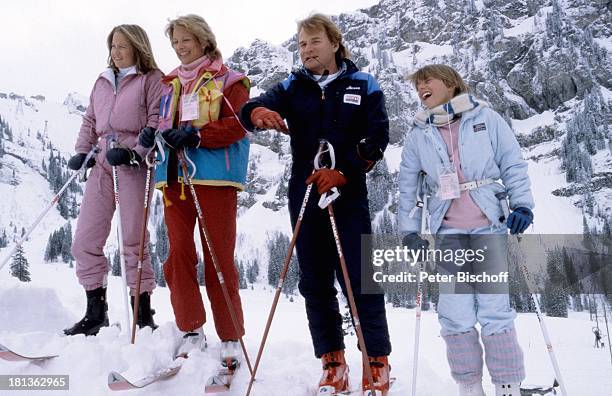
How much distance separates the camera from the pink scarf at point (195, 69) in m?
3.80

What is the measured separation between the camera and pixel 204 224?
3537 millimetres

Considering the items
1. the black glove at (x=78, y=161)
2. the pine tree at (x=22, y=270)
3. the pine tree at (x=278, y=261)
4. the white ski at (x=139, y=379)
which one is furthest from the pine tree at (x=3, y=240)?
the white ski at (x=139, y=379)

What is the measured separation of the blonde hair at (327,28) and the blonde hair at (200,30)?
2.49 ft

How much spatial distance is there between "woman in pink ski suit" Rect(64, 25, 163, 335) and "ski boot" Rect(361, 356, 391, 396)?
6.75ft

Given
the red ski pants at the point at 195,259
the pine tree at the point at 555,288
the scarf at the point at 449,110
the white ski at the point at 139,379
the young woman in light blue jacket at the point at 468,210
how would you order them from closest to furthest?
the white ski at the point at 139,379 → the young woman in light blue jacket at the point at 468,210 → the scarf at the point at 449,110 → the red ski pants at the point at 195,259 → the pine tree at the point at 555,288

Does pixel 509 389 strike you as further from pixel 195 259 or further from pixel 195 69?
pixel 195 69

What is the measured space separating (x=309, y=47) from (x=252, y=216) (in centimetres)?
14027

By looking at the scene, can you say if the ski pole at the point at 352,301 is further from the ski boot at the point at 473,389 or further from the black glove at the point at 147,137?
the black glove at the point at 147,137

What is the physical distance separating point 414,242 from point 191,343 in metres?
1.79

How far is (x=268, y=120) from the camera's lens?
3.18m

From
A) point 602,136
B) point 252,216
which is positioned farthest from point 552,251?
point 252,216

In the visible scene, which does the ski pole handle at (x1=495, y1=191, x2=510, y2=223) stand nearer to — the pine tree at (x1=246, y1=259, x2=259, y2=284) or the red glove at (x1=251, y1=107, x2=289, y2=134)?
the red glove at (x1=251, y1=107, x2=289, y2=134)

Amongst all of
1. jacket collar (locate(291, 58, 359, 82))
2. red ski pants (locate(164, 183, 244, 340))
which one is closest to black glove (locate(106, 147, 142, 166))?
red ski pants (locate(164, 183, 244, 340))

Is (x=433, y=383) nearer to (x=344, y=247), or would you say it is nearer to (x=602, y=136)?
(x=344, y=247)
